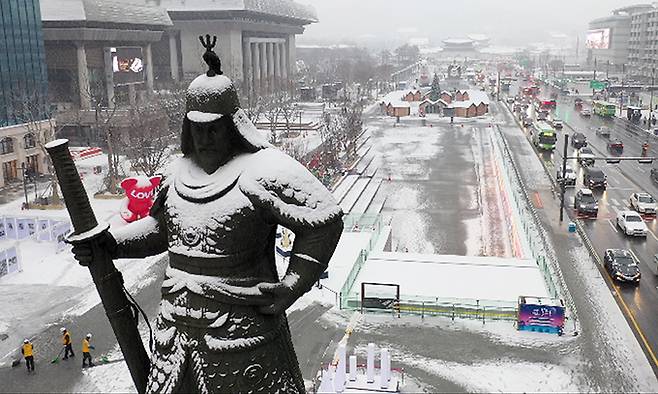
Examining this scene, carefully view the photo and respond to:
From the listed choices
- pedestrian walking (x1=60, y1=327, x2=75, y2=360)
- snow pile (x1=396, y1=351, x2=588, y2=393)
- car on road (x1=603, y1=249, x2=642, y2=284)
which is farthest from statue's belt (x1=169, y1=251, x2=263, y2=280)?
car on road (x1=603, y1=249, x2=642, y2=284)

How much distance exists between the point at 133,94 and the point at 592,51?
14942cm

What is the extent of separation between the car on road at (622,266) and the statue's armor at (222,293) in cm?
2441

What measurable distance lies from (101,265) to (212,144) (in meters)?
1.37

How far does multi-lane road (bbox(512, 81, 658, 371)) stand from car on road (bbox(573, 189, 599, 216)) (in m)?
0.41

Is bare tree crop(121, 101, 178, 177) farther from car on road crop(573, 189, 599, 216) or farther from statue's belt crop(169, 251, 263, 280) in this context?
statue's belt crop(169, 251, 263, 280)

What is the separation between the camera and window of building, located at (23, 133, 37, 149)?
163 ft

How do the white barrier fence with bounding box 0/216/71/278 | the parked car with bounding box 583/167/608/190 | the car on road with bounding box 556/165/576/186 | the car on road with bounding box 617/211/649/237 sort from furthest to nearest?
the car on road with bounding box 556/165/576/186, the parked car with bounding box 583/167/608/190, the car on road with bounding box 617/211/649/237, the white barrier fence with bounding box 0/216/71/278

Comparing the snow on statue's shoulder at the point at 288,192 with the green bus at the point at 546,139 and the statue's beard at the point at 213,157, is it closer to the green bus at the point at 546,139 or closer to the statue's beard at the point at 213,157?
the statue's beard at the point at 213,157

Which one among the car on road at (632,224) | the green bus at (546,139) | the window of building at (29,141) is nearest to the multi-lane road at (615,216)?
the car on road at (632,224)

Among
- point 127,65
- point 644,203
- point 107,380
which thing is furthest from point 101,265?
point 127,65

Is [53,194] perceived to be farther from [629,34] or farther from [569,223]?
[629,34]

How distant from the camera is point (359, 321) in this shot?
2300 centimetres

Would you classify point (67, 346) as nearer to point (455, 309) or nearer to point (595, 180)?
point (455, 309)

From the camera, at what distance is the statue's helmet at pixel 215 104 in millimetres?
5410
